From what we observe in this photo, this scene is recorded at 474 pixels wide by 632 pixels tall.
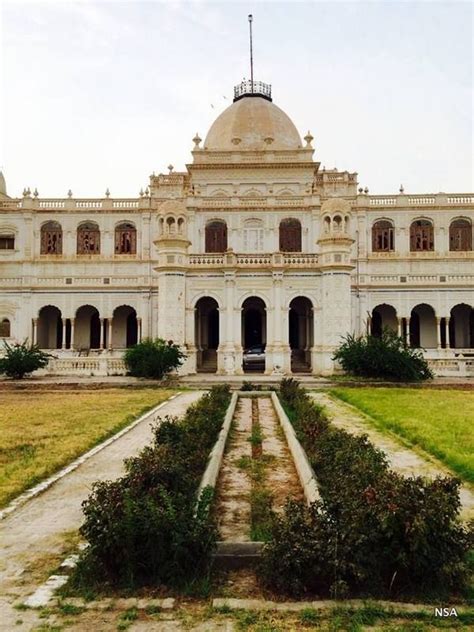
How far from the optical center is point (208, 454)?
958cm

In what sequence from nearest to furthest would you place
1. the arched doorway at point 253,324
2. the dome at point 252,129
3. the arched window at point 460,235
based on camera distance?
the arched doorway at point 253,324
the arched window at point 460,235
the dome at point 252,129

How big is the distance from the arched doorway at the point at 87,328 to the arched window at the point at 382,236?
66.9 feet

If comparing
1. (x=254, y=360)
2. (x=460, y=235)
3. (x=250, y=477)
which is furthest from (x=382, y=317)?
(x=250, y=477)

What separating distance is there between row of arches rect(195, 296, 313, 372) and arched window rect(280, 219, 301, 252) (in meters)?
4.51

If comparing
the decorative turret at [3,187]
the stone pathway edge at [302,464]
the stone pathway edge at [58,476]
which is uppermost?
the decorative turret at [3,187]

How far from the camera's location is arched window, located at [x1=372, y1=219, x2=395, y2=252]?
38.8 metres

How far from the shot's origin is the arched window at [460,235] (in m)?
38.6

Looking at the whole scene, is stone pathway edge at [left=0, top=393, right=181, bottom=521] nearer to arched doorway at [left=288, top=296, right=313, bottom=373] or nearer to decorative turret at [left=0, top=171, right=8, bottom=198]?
arched doorway at [left=288, top=296, right=313, bottom=373]

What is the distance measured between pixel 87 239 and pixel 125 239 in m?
2.73

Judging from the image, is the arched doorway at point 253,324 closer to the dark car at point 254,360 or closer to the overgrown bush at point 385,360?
the dark car at point 254,360

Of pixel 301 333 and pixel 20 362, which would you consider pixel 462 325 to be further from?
pixel 20 362

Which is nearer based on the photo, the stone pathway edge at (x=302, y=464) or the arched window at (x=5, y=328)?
the stone pathway edge at (x=302, y=464)

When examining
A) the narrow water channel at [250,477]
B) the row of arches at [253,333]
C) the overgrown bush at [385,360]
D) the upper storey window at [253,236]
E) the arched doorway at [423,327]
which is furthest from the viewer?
the arched doorway at [423,327]

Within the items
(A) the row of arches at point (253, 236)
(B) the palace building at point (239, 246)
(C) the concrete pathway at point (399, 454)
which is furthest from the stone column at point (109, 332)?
(C) the concrete pathway at point (399, 454)
